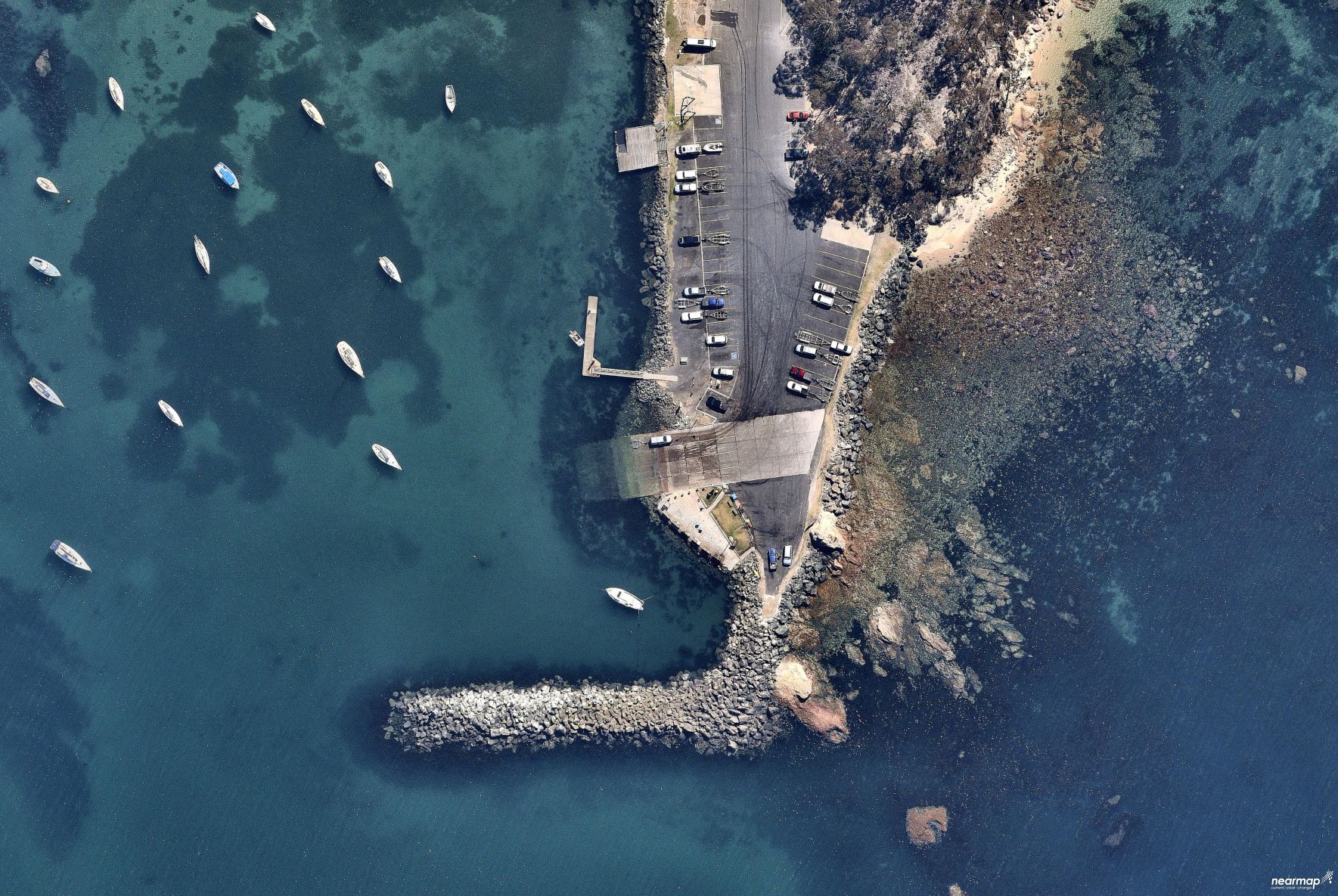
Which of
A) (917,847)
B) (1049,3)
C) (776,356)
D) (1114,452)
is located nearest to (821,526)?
(776,356)

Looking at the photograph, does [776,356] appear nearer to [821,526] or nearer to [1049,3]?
[821,526]

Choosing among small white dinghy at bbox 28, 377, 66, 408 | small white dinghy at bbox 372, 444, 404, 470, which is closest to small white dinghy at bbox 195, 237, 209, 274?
small white dinghy at bbox 28, 377, 66, 408

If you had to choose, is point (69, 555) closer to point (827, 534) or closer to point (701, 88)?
point (827, 534)

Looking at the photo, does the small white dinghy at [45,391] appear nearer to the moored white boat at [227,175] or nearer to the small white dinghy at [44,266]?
the small white dinghy at [44,266]

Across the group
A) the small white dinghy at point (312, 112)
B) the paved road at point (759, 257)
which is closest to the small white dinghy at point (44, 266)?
the small white dinghy at point (312, 112)

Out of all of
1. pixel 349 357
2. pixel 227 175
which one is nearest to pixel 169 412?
pixel 349 357

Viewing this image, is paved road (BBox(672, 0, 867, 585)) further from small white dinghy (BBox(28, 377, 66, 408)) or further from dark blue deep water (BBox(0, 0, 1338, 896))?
small white dinghy (BBox(28, 377, 66, 408))
